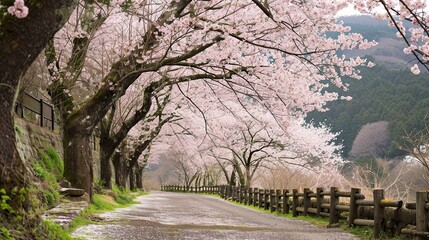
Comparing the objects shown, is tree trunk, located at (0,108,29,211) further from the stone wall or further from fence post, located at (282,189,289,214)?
fence post, located at (282,189,289,214)

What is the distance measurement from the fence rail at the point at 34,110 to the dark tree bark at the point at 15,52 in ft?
30.4

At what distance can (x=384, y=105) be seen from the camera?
5306 cm

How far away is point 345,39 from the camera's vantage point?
11258 mm

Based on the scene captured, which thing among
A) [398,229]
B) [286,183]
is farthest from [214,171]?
[398,229]

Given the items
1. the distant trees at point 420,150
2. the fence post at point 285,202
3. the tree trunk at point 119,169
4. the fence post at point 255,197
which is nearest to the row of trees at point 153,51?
the fence post at point 285,202

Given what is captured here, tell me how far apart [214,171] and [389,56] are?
2074 inches

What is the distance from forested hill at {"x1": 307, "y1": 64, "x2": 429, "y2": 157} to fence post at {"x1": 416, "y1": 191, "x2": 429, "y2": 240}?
38943mm

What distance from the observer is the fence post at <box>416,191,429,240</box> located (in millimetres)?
7906

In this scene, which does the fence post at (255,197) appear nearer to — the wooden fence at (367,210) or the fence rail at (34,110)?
the wooden fence at (367,210)

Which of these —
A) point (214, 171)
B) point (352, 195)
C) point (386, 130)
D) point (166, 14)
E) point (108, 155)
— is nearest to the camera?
point (166, 14)

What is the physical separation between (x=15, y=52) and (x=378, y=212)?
304 inches

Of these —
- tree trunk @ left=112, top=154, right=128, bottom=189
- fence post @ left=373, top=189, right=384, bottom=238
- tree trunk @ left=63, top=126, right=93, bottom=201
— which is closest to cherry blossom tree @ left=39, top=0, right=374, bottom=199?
tree trunk @ left=63, top=126, right=93, bottom=201

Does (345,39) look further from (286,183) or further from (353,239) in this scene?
(286,183)

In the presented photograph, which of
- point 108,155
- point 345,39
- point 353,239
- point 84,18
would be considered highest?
point 84,18
